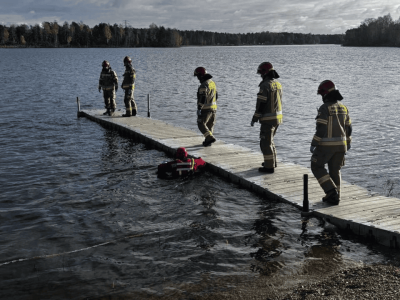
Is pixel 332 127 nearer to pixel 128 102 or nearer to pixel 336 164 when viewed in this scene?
pixel 336 164

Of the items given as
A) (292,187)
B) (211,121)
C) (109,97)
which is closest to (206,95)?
(211,121)

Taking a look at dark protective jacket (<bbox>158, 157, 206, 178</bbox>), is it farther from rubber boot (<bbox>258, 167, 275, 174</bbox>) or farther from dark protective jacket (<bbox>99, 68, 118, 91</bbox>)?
dark protective jacket (<bbox>99, 68, 118, 91</bbox>)

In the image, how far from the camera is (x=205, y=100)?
529 inches

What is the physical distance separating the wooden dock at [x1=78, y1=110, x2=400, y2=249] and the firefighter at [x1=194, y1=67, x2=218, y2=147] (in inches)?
30.9

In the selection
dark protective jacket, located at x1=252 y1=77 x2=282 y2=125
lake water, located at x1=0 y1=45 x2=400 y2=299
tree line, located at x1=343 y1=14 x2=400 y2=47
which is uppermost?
tree line, located at x1=343 y1=14 x2=400 y2=47

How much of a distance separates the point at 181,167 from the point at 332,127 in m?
4.89

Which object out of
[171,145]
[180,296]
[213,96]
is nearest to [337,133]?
[180,296]

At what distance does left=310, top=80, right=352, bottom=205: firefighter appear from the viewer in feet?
26.9

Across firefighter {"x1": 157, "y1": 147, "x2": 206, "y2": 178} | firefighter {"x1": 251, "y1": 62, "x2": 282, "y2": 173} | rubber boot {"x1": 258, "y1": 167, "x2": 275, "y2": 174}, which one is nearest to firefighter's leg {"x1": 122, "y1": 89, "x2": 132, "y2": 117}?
firefighter {"x1": 157, "y1": 147, "x2": 206, "y2": 178}

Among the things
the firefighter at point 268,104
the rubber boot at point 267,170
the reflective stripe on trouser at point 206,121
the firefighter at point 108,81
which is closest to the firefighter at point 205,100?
the reflective stripe on trouser at point 206,121

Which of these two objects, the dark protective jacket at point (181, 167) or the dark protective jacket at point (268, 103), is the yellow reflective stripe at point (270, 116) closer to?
the dark protective jacket at point (268, 103)

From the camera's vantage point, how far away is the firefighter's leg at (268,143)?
10602 millimetres

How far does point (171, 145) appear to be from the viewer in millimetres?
15109

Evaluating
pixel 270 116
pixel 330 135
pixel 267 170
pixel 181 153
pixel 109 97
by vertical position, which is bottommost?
pixel 267 170
